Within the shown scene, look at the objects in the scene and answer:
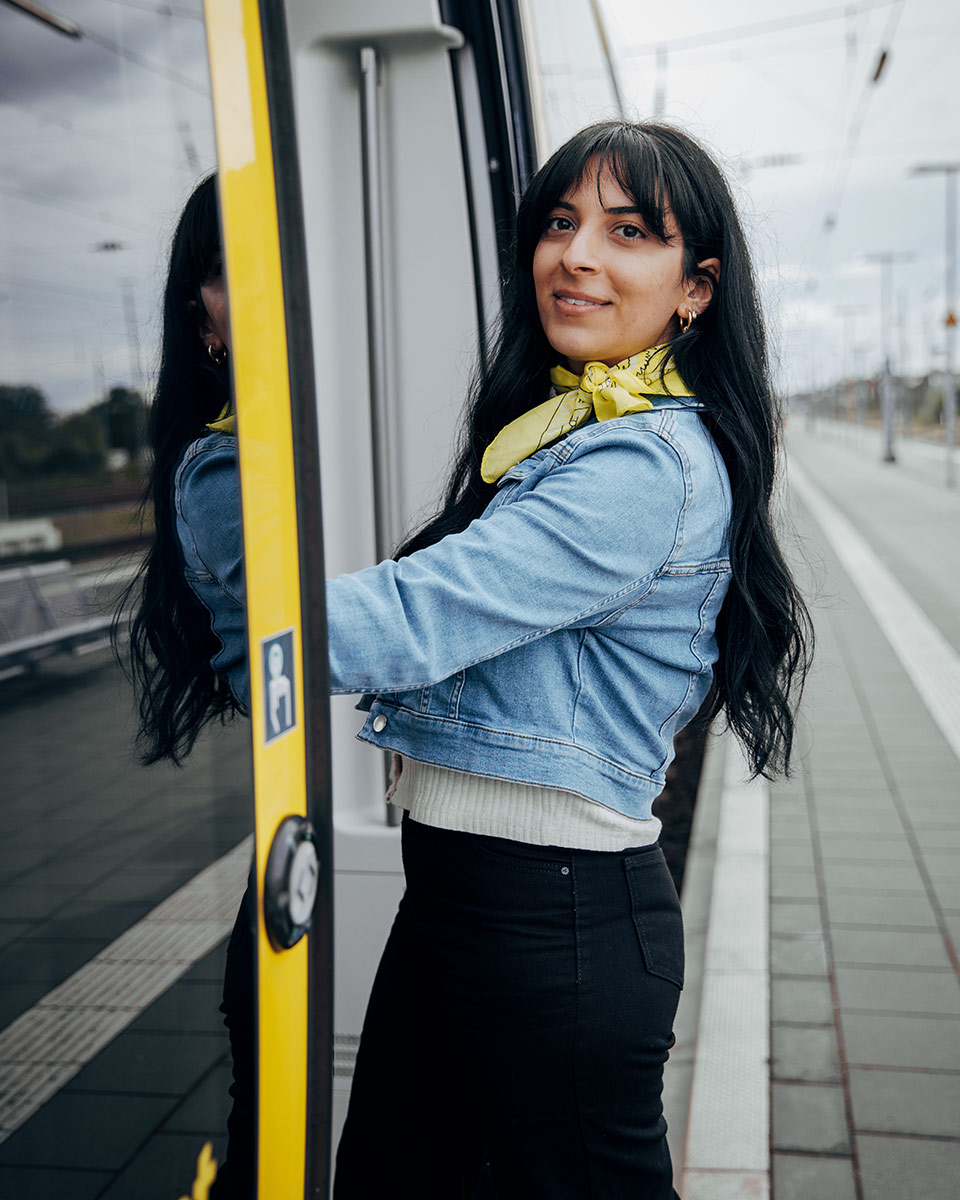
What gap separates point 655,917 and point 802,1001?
2.16 metres

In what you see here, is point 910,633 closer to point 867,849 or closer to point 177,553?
point 867,849

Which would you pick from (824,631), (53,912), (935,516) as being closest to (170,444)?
(53,912)

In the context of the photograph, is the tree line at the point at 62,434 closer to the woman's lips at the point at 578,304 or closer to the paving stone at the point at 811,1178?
the woman's lips at the point at 578,304

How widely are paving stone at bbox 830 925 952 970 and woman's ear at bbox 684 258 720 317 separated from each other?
2.68 m

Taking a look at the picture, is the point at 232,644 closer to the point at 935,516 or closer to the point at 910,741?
the point at 910,741

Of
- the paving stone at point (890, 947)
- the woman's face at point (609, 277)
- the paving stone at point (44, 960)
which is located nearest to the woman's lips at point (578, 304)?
the woman's face at point (609, 277)

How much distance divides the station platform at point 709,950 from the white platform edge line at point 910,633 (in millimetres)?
49

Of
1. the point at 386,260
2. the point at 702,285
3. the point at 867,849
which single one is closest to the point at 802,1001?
the point at 867,849

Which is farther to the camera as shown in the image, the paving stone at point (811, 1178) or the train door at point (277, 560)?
the paving stone at point (811, 1178)

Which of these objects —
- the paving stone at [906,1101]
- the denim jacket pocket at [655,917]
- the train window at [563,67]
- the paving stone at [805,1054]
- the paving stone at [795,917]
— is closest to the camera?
the denim jacket pocket at [655,917]

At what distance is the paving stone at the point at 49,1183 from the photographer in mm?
1021

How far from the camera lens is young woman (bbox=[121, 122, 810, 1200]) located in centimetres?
129

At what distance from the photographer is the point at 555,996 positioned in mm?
1360

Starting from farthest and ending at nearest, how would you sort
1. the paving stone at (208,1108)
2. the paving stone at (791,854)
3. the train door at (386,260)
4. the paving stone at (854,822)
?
the paving stone at (854,822), the paving stone at (791,854), the train door at (386,260), the paving stone at (208,1108)
